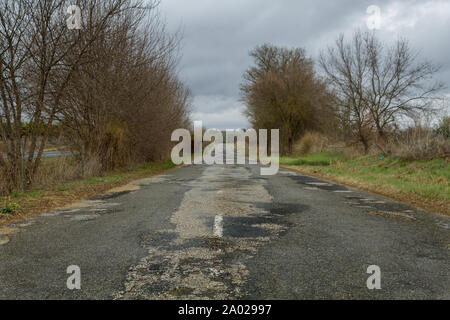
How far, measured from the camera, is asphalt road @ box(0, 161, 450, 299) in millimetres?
3428

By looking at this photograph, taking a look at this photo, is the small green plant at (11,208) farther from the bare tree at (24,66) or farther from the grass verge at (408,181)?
the grass verge at (408,181)

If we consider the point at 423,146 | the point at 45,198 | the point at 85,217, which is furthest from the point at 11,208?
the point at 423,146

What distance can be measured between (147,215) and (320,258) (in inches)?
149

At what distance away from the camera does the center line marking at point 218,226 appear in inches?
216

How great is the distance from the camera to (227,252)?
4.58 m

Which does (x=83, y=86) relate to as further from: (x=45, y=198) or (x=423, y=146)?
(x=423, y=146)

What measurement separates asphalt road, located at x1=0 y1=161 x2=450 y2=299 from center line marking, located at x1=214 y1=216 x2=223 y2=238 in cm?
2

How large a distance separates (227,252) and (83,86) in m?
11.8

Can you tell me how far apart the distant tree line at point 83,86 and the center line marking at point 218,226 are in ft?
21.7

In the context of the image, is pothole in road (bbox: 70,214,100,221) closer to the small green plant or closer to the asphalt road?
the asphalt road

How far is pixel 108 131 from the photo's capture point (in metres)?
16.9

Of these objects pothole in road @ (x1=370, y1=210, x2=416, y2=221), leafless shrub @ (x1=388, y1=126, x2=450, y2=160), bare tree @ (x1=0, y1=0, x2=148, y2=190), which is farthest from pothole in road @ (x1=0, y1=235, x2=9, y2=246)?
leafless shrub @ (x1=388, y1=126, x2=450, y2=160)

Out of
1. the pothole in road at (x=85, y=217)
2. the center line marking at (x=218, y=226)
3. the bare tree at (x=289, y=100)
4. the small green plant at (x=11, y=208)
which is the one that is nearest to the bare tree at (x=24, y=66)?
the small green plant at (x=11, y=208)

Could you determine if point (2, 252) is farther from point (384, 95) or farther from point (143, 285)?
point (384, 95)
